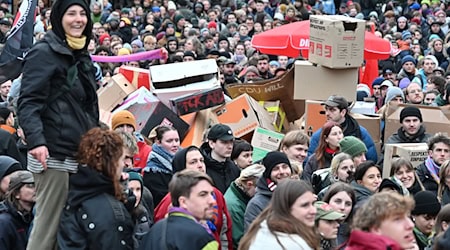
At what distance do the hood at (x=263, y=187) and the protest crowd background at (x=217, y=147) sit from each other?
0.05 feet

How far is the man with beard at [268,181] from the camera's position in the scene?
308 inches

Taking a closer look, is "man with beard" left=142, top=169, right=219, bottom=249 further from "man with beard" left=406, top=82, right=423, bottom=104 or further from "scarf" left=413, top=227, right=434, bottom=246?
"man with beard" left=406, top=82, right=423, bottom=104

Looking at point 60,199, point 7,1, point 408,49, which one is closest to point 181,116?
point 60,199

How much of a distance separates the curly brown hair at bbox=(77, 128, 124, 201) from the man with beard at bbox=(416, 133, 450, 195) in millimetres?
4313

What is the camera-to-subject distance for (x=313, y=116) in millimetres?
12234

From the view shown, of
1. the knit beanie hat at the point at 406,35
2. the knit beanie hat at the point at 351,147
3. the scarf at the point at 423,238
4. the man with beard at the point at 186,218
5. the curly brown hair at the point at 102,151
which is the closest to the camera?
Answer: the man with beard at the point at 186,218

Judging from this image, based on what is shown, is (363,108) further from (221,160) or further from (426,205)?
(426,205)

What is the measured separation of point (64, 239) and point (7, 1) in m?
20.5

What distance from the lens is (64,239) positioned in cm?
646

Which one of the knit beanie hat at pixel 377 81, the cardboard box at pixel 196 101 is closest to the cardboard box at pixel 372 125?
the cardboard box at pixel 196 101

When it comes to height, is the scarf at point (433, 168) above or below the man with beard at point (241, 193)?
below

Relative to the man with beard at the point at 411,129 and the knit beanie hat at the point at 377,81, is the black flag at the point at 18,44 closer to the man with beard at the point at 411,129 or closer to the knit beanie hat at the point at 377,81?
the man with beard at the point at 411,129

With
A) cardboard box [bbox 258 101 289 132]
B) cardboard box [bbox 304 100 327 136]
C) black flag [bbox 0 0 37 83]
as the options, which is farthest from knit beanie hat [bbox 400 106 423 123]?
black flag [bbox 0 0 37 83]

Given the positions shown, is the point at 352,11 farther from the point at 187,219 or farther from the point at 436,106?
the point at 187,219
